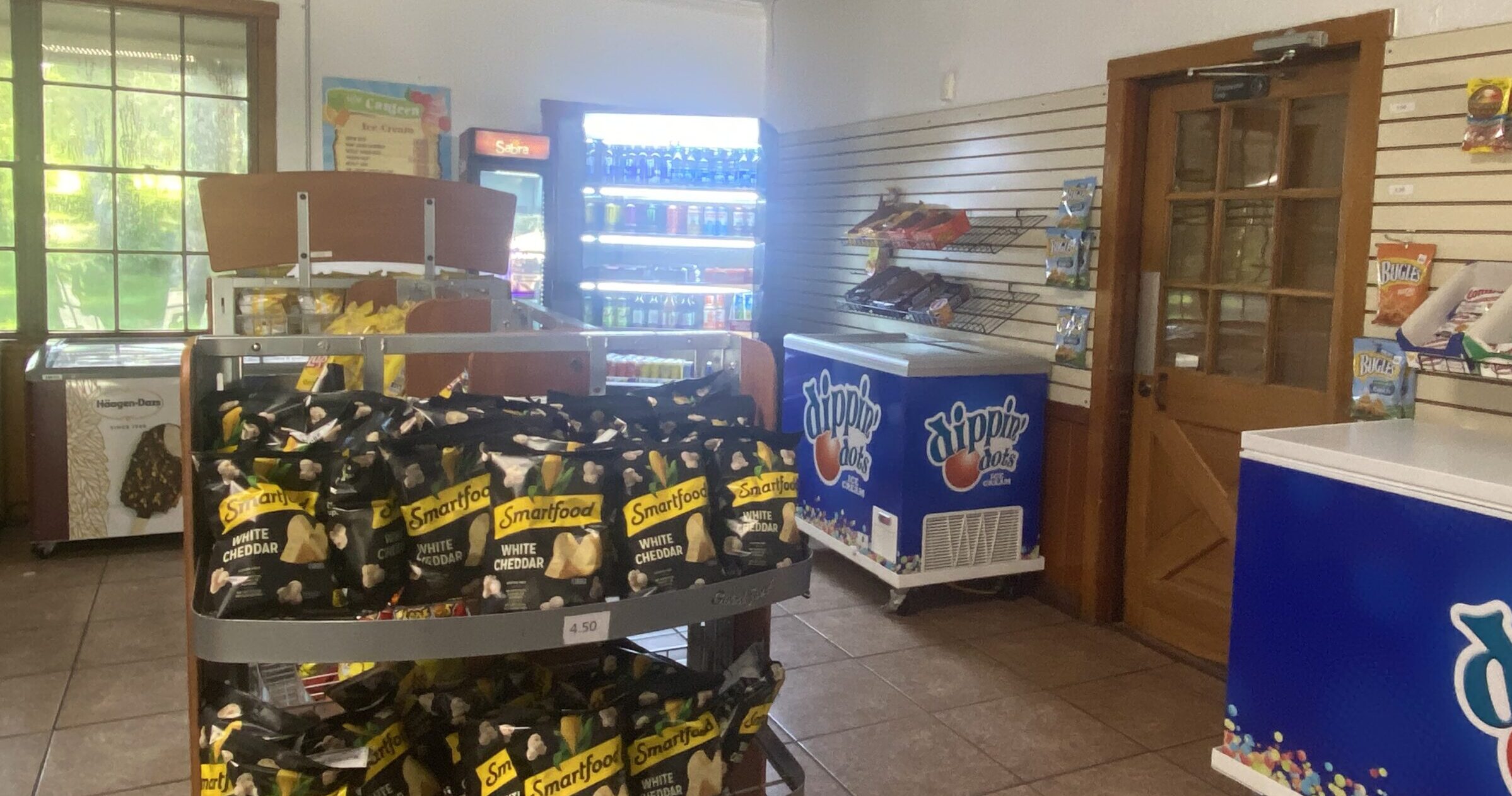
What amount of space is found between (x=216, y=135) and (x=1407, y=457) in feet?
18.7

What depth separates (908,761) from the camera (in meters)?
3.32

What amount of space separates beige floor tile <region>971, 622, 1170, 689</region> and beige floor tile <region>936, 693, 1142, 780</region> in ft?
0.72

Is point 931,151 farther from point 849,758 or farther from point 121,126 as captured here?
point 121,126

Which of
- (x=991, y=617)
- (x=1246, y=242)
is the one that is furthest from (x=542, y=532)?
(x=991, y=617)

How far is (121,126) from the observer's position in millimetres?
5672

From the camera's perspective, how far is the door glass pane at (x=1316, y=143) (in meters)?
3.56

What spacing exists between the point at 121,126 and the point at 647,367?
2.99m

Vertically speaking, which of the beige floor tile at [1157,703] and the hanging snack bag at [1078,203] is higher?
the hanging snack bag at [1078,203]

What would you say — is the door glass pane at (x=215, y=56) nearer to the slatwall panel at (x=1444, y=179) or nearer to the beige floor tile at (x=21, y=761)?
the beige floor tile at (x=21, y=761)

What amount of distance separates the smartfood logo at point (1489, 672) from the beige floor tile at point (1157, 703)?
1275 millimetres

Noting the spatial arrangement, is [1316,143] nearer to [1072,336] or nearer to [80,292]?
[1072,336]

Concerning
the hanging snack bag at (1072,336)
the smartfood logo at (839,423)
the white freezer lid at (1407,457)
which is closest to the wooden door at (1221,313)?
the hanging snack bag at (1072,336)

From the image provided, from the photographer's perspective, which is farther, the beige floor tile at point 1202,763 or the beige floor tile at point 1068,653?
the beige floor tile at point 1068,653

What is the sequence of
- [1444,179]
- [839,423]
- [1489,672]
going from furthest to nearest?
[839,423] → [1444,179] → [1489,672]
